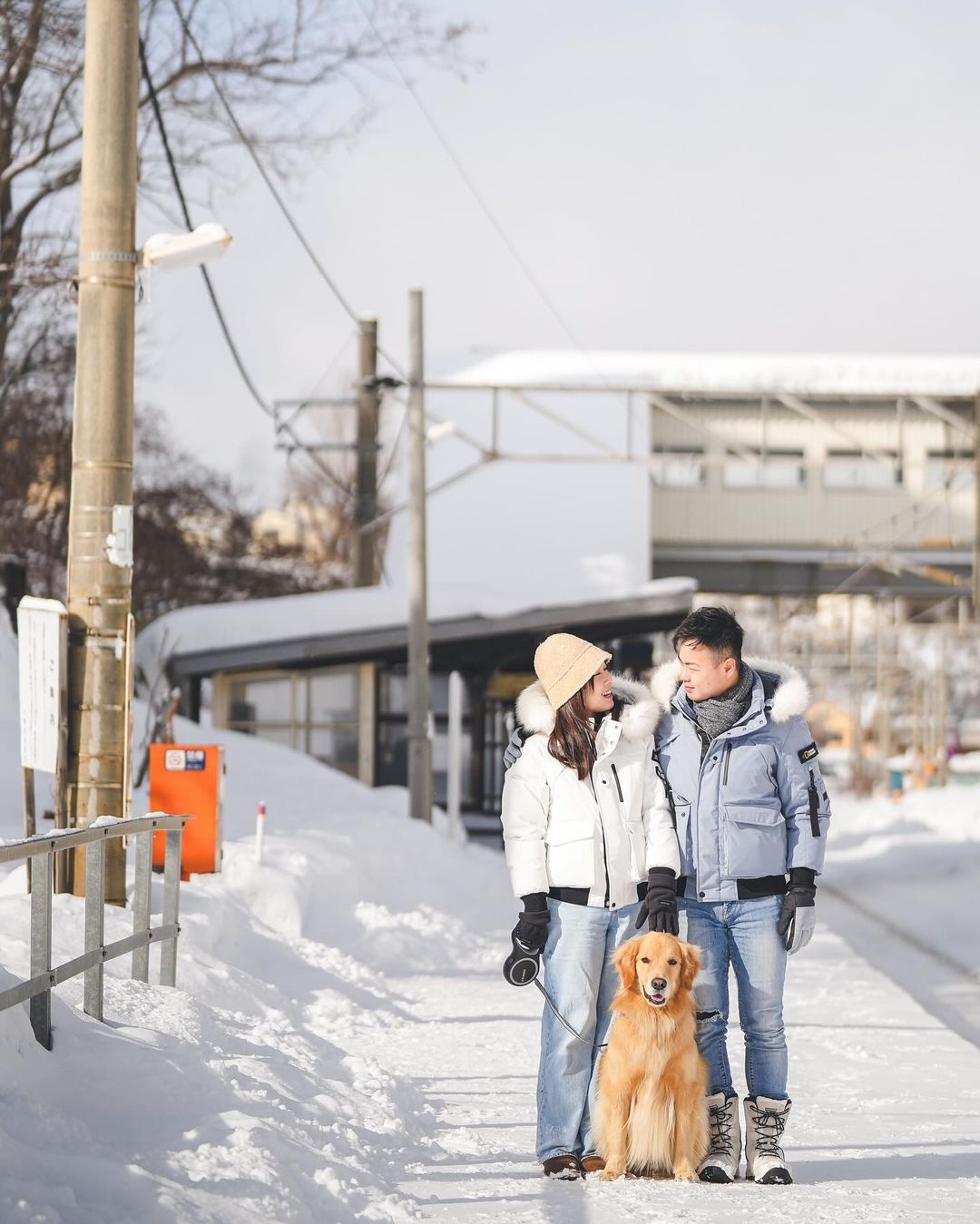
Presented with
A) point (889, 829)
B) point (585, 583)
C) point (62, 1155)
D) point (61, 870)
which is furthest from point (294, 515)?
point (62, 1155)

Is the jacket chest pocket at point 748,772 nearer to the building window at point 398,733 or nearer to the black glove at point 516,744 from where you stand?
the black glove at point 516,744

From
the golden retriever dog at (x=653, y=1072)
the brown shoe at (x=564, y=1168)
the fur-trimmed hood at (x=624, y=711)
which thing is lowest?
the brown shoe at (x=564, y=1168)

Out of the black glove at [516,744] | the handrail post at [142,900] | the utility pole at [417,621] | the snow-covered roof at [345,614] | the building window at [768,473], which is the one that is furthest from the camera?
the building window at [768,473]

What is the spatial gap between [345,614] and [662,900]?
852 inches

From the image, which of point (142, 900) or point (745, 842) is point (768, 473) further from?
point (745, 842)

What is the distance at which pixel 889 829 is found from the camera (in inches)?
1219

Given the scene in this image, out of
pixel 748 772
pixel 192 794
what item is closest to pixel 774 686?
pixel 748 772

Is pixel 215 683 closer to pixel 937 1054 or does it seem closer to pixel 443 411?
pixel 443 411

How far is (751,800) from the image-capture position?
589 cm

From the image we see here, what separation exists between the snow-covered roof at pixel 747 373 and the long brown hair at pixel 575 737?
30.2 m

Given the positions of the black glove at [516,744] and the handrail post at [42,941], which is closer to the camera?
the handrail post at [42,941]

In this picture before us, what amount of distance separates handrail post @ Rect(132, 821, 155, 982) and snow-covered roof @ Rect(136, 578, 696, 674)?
19.2 metres

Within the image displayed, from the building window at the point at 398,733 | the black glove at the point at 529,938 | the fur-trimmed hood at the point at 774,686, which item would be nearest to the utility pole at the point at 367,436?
the building window at the point at 398,733

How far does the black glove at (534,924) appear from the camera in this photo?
5.79 meters
